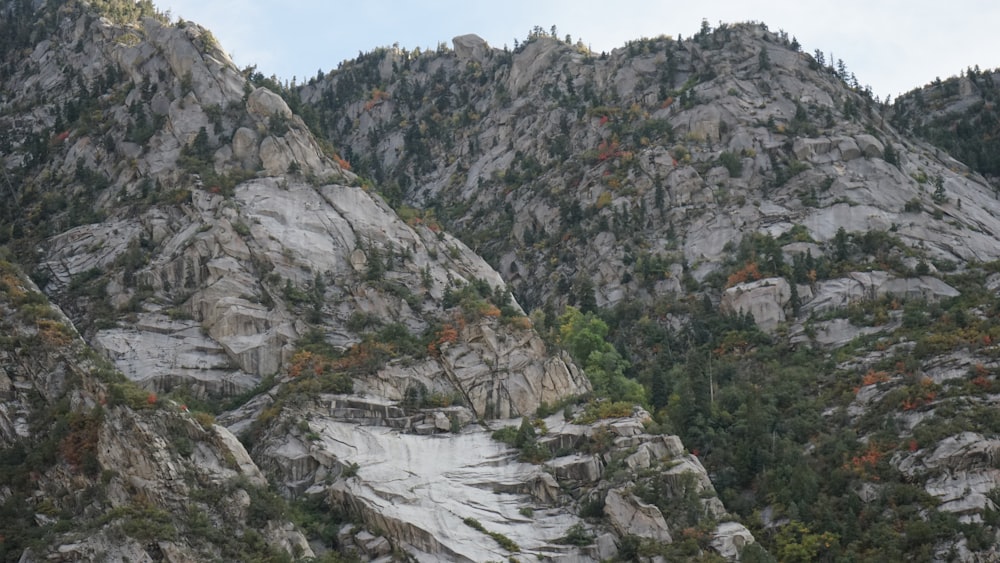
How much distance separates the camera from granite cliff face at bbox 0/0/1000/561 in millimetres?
81000

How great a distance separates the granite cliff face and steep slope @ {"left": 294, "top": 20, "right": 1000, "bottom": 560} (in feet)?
1.21

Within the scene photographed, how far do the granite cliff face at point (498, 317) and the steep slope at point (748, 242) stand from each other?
37 cm

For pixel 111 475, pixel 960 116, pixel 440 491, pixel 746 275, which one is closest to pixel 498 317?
pixel 440 491

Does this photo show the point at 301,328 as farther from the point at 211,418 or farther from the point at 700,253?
the point at 700,253

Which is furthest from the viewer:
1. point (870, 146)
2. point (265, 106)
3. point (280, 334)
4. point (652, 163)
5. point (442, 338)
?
point (652, 163)

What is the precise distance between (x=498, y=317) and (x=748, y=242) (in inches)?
1164

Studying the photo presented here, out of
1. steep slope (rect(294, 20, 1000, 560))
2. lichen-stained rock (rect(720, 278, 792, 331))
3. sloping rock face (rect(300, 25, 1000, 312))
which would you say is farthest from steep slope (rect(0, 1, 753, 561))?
lichen-stained rock (rect(720, 278, 792, 331))

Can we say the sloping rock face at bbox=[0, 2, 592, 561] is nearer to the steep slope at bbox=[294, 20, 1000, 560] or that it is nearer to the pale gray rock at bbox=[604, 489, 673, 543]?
the pale gray rock at bbox=[604, 489, 673, 543]

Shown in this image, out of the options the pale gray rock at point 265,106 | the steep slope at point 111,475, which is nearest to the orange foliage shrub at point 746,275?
the pale gray rock at point 265,106

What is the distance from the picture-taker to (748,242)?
120m

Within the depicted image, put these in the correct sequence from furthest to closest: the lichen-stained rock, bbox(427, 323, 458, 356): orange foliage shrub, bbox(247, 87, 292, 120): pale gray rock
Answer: bbox(247, 87, 292, 120): pale gray rock → the lichen-stained rock → bbox(427, 323, 458, 356): orange foliage shrub

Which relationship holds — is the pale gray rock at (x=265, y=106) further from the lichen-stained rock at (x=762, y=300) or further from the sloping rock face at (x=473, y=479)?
the lichen-stained rock at (x=762, y=300)

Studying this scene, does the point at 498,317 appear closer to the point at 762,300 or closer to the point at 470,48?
the point at 762,300

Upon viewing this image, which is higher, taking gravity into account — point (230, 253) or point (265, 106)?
point (265, 106)
